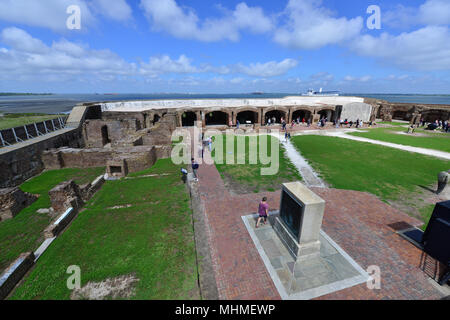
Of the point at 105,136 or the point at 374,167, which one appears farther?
the point at 105,136

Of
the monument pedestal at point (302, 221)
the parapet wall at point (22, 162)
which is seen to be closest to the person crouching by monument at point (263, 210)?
the monument pedestal at point (302, 221)

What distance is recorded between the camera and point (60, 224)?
762 cm

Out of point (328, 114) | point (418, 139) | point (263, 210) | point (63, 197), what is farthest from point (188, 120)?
point (418, 139)

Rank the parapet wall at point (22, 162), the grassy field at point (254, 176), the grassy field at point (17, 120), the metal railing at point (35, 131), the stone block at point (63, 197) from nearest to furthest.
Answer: the stone block at point (63, 197)
the grassy field at point (254, 176)
the parapet wall at point (22, 162)
the metal railing at point (35, 131)
the grassy field at point (17, 120)

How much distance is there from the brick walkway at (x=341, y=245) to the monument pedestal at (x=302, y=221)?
1.10 meters

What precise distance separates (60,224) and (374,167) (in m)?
17.8

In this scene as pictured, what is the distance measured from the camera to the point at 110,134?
2277 cm

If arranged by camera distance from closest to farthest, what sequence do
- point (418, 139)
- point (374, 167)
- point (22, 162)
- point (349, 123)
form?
point (22, 162) → point (374, 167) → point (418, 139) → point (349, 123)

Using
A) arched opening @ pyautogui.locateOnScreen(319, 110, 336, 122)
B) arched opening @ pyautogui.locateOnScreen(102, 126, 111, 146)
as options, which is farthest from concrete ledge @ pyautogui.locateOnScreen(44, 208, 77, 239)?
arched opening @ pyautogui.locateOnScreen(319, 110, 336, 122)

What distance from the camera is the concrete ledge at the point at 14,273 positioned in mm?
5195

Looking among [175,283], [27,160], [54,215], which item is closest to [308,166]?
[175,283]

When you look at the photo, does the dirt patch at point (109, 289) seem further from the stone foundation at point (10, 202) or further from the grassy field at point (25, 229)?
the stone foundation at point (10, 202)

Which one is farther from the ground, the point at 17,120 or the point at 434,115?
the point at 17,120

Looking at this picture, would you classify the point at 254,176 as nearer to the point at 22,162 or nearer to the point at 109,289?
the point at 109,289
